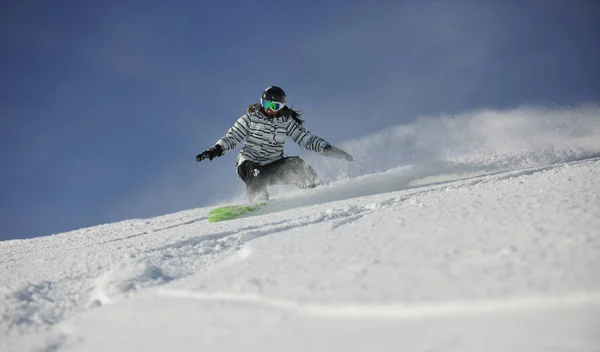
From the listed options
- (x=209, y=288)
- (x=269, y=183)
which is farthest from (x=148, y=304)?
(x=269, y=183)

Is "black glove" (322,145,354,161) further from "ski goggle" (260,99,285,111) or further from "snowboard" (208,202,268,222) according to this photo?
"snowboard" (208,202,268,222)

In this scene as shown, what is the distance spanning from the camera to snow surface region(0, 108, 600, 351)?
Answer: 1.20 m

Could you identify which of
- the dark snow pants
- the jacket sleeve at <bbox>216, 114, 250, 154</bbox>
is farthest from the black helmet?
the dark snow pants

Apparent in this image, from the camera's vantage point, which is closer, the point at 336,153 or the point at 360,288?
the point at 360,288

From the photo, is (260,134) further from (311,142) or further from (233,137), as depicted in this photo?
(311,142)

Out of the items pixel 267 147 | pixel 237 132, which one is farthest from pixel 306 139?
pixel 237 132

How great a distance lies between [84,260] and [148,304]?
4.01 feet

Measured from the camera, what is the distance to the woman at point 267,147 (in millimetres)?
6488

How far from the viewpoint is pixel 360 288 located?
1.49 m

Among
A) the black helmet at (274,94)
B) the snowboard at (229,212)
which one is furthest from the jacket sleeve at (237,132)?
the snowboard at (229,212)

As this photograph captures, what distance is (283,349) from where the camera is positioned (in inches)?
48.9

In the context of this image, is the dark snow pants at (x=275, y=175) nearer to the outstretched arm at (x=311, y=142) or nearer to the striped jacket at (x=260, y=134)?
the striped jacket at (x=260, y=134)

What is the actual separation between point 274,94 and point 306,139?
102 centimetres

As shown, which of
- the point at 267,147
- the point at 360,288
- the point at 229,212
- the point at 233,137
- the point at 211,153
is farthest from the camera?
the point at 267,147
